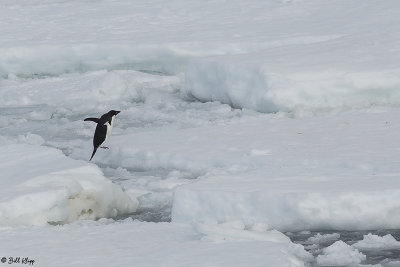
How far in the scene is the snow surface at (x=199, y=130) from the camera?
5348 mm

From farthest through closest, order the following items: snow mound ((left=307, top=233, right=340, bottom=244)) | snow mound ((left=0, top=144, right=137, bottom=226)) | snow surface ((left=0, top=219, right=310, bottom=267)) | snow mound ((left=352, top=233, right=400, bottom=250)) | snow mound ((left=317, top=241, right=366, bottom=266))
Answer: snow mound ((left=0, top=144, right=137, bottom=226)), snow mound ((left=307, top=233, right=340, bottom=244)), snow mound ((left=352, top=233, right=400, bottom=250)), snow mound ((left=317, top=241, right=366, bottom=266)), snow surface ((left=0, top=219, right=310, bottom=267))

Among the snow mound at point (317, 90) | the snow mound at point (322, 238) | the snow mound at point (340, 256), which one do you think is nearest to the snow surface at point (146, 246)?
the snow mound at point (340, 256)

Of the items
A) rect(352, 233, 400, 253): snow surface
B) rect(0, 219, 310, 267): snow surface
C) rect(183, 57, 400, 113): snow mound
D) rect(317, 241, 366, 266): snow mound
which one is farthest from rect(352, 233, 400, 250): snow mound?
rect(183, 57, 400, 113): snow mound

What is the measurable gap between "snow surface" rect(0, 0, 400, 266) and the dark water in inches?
2.3

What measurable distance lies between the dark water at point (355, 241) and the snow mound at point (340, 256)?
4 cm

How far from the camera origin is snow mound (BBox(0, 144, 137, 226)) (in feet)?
19.1

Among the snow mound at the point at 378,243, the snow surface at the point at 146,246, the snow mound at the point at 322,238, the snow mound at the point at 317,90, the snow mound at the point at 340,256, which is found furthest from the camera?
the snow mound at the point at 317,90

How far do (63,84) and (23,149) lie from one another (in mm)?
4409

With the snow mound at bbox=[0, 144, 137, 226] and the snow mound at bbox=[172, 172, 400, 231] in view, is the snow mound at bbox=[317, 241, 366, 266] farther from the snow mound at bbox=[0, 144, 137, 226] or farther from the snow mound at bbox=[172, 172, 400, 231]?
the snow mound at bbox=[0, 144, 137, 226]

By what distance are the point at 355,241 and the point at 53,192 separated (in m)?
1.97

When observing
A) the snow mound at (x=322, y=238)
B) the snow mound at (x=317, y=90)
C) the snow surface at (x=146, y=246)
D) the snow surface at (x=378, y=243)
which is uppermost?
the snow mound at (x=317, y=90)

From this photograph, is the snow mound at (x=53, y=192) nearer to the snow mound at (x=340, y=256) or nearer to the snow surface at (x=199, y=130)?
the snow surface at (x=199, y=130)

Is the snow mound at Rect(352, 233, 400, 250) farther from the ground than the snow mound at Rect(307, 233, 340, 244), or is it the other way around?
the snow mound at Rect(352, 233, 400, 250)

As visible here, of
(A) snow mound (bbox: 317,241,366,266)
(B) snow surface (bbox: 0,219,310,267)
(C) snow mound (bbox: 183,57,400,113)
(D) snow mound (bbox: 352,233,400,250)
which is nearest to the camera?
(B) snow surface (bbox: 0,219,310,267)
